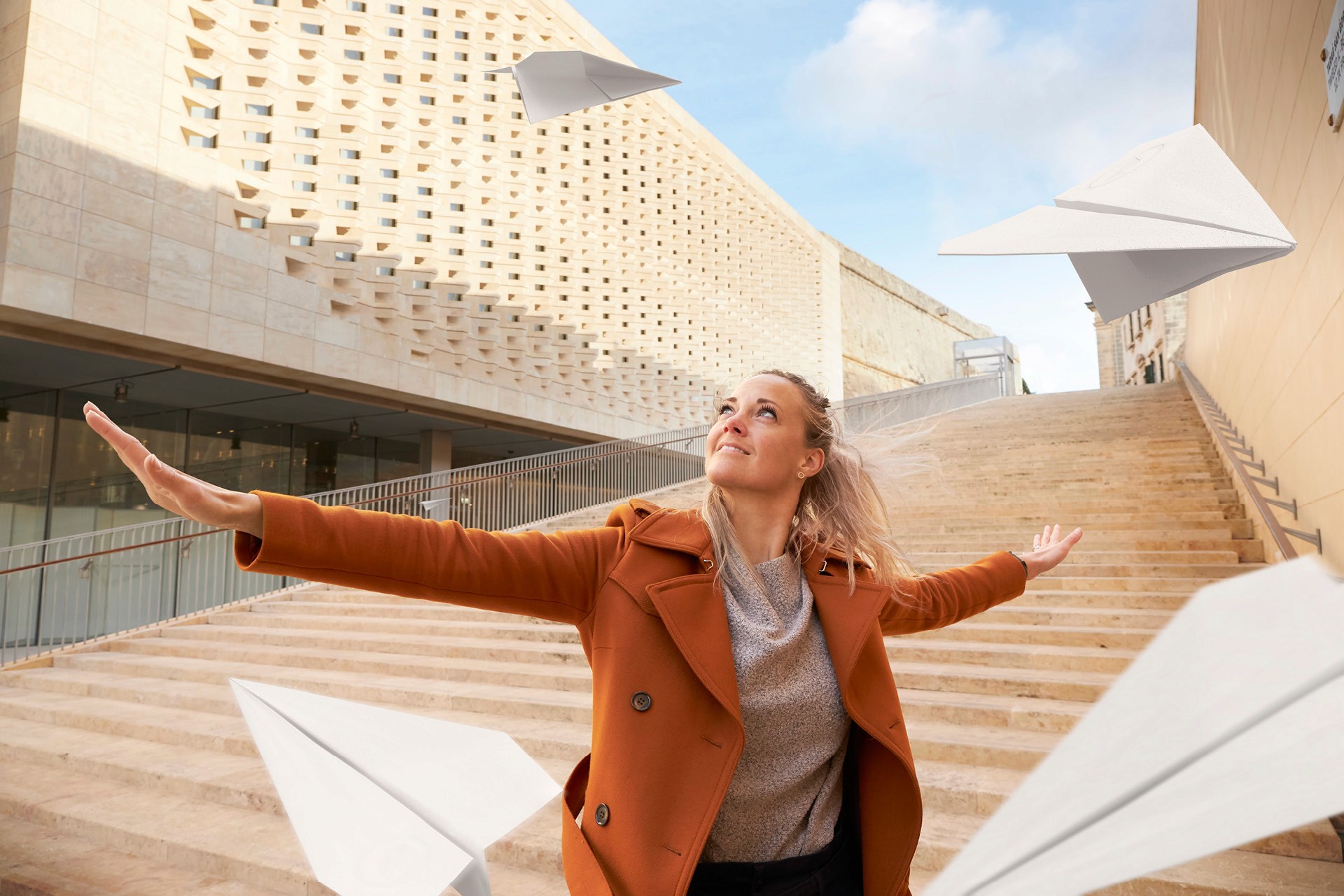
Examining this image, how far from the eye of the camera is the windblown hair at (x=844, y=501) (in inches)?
71.7

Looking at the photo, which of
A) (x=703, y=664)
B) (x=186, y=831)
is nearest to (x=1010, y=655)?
(x=703, y=664)

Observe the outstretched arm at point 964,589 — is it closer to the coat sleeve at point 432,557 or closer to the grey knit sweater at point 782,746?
the grey knit sweater at point 782,746

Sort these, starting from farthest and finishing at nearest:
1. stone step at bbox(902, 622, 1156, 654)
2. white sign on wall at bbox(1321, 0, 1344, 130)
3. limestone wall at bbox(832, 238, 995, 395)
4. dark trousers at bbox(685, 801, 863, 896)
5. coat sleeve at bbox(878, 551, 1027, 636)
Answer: limestone wall at bbox(832, 238, 995, 395)
stone step at bbox(902, 622, 1156, 654)
white sign on wall at bbox(1321, 0, 1344, 130)
coat sleeve at bbox(878, 551, 1027, 636)
dark trousers at bbox(685, 801, 863, 896)

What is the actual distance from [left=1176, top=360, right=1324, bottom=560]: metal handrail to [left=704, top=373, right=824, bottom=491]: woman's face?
233cm

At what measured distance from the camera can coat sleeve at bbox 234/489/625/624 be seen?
4.27 ft

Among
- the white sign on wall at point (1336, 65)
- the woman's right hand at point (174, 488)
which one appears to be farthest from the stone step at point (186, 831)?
the white sign on wall at point (1336, 65)

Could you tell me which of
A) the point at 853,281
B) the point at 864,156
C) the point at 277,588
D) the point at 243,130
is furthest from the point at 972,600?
the point at 853,281

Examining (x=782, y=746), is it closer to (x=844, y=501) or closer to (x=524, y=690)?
(x=844, y=501)

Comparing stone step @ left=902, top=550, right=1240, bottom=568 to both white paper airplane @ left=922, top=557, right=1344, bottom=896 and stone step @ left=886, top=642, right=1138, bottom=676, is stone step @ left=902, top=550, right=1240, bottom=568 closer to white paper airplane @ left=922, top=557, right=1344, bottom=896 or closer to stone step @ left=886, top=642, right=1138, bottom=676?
stone step @ left=886, top=642, right=1138, bottom=676

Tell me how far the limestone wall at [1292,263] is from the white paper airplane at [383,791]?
3825 millimetres

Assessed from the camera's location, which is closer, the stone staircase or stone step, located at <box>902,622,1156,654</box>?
the stone staircase

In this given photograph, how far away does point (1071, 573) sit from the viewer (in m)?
6.81

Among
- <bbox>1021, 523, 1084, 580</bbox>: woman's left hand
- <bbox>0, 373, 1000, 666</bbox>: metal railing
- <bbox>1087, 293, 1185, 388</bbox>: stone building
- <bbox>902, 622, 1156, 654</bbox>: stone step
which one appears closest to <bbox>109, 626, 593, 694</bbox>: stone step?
<bbox>0, 373, 1000, 666</bbox>: metal railing

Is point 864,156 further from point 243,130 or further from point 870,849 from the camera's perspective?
point 243,130
